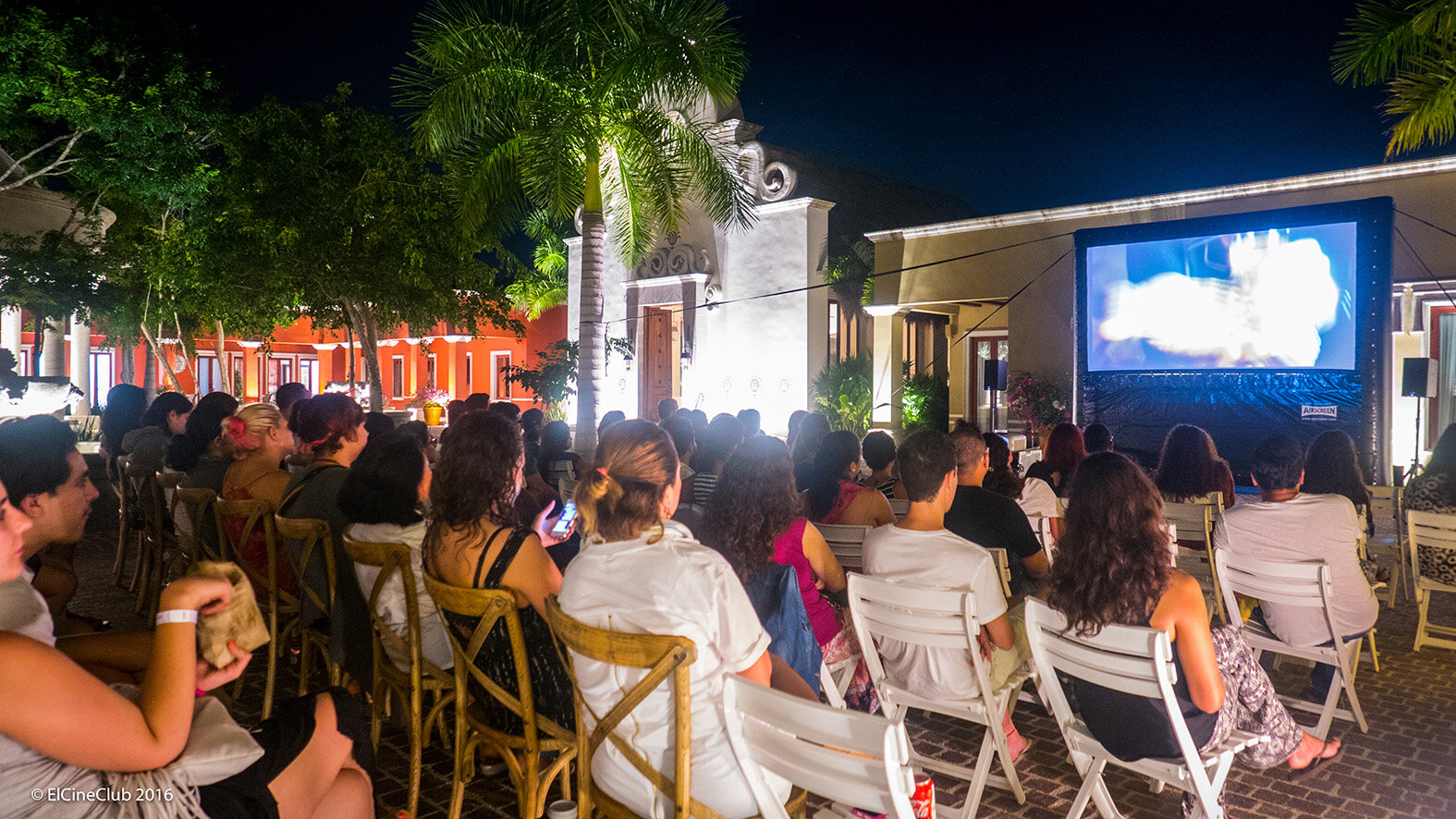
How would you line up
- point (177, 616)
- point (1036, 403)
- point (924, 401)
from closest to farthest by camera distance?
point (177, 616)
point (1036, 403)
point (924, 401)

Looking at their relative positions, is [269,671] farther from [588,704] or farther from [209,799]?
[588,704]

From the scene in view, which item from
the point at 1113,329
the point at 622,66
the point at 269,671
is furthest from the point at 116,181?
the point at 1113,329

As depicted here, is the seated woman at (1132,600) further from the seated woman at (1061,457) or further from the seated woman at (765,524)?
the seated woman at (1061,457)

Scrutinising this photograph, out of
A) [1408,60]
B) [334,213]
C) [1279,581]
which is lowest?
[1279,581]

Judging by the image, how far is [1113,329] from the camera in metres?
12.4

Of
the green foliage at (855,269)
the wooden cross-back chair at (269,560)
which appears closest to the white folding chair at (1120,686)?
the wooden cross-back chair at (269,560)

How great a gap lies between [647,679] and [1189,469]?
15.7 feet

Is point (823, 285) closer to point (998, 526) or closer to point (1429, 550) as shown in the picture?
point (1429, 550)

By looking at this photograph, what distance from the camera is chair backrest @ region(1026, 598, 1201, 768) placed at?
254cm

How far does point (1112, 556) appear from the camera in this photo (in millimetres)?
2750

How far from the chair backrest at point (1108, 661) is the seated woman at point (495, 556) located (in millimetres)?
1572

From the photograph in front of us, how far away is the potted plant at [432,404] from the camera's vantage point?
885 inches

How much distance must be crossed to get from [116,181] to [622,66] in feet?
37.0

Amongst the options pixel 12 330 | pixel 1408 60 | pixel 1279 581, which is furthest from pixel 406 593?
pixel 12 330
